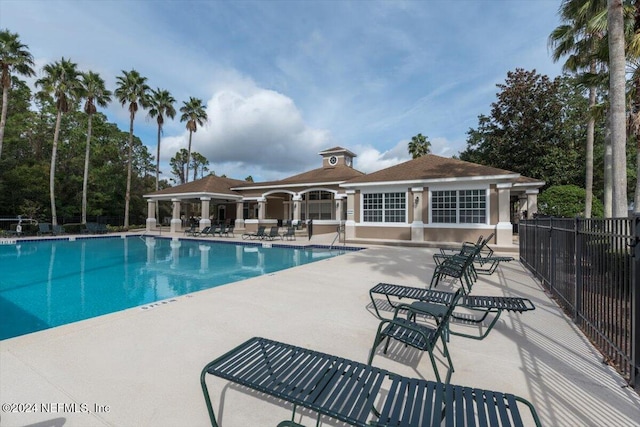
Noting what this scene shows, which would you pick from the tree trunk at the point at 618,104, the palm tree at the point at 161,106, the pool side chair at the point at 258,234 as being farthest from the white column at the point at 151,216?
the tree trunk at the point at 618,104

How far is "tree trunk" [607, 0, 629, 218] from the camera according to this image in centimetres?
852

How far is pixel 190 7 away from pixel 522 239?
1667 centimetres

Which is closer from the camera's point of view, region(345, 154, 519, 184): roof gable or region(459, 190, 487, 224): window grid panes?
region(345, 154, 519, 184): roof gable

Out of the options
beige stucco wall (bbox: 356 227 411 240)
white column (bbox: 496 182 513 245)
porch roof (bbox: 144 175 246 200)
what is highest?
porch roof (bbox: 144 175 246 200)

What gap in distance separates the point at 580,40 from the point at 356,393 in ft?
66.1

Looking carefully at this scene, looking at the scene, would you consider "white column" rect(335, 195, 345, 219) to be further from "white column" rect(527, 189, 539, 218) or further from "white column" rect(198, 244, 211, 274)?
"white column" rect(527, 189, 539, 218)

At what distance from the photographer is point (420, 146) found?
120ft

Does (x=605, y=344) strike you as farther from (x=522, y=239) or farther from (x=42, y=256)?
(x=42, y=256)

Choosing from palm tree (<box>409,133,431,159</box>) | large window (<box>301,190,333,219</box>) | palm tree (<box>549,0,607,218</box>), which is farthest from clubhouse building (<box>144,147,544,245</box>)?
palm tree (<box>409,133,431,159</box>)

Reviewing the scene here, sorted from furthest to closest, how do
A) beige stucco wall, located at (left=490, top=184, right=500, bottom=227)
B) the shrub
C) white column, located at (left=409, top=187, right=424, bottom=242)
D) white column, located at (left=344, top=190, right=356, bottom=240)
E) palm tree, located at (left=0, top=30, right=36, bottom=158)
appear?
palm tree, located at (left=0, top=30, right=36, bottom=158) < white column, located at (left=344, top=190, right=356, bottom=240) < the shrub < white column, located at (left=409, top=187, right=424, bottom=242) < beige stucco wall, located at (left=490, top=184, right=500, bottom=227)

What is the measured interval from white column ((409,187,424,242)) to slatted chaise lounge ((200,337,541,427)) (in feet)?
49.2

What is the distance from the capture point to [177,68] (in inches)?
640

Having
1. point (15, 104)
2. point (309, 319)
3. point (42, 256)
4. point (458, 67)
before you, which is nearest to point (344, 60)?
point (458, 67)

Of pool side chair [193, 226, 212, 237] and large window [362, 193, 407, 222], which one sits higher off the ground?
large window [362, 193, 407, 222]
